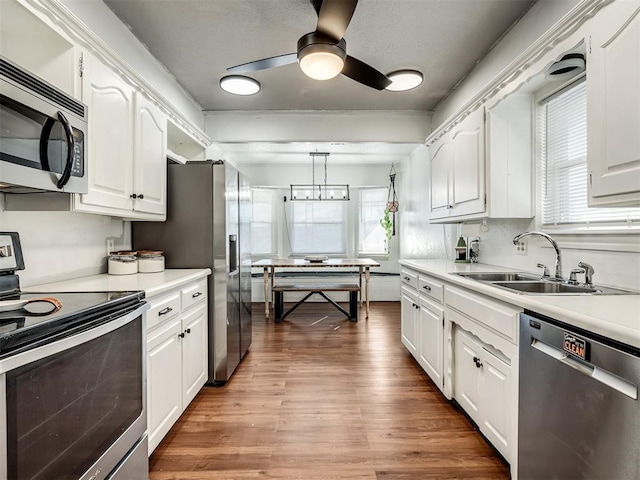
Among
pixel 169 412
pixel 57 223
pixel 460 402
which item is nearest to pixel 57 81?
pixel 57 223

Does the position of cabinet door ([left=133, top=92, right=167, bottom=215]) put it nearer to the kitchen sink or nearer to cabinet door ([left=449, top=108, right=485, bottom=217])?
the kitchen sink

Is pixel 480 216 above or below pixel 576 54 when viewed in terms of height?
below

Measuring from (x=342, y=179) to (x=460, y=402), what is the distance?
4485 mm

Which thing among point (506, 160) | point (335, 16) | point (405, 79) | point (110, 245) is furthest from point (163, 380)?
point (405, 79)

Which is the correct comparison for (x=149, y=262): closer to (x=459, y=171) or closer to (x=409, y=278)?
(x=409, y=278)

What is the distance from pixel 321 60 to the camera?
185cm

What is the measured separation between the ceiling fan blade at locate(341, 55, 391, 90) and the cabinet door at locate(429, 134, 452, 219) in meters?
1.09

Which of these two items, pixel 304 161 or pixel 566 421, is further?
pixel 304 161

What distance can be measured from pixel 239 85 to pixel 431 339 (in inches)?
102

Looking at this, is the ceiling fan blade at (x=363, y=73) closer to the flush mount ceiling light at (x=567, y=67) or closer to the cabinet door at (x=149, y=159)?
the flush mount ceiling light at (x=567, y=67)

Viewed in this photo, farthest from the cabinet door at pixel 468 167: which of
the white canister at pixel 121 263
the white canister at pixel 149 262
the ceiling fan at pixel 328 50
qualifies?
the white canister at pixel 121 263

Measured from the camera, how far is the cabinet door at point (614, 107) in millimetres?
1208

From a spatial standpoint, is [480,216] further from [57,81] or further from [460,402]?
[57,81]

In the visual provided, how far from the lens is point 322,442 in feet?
6.27
